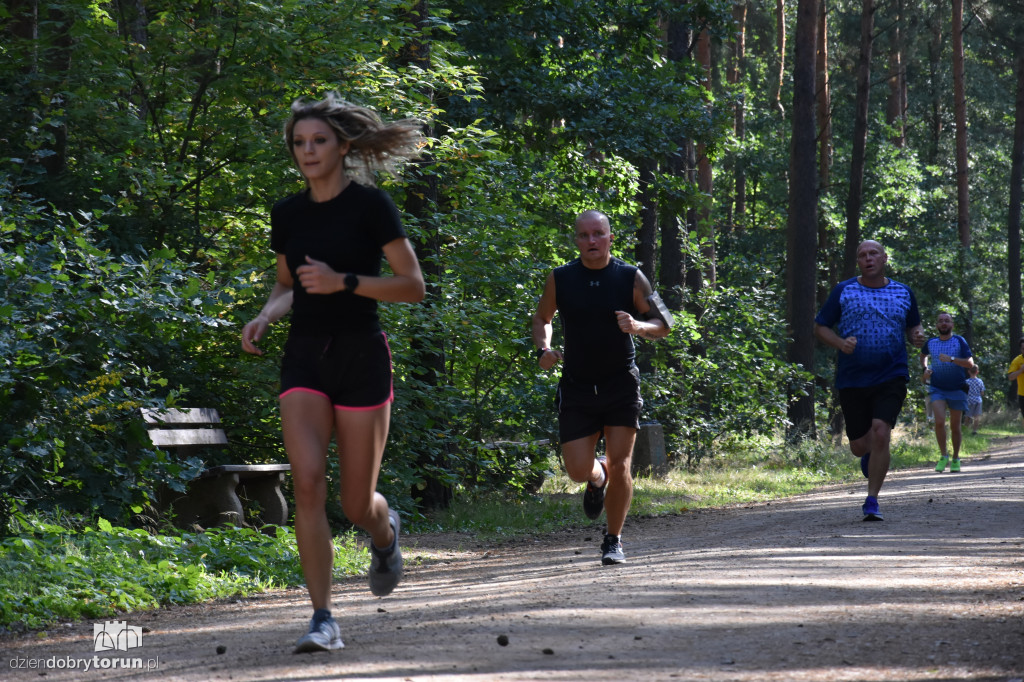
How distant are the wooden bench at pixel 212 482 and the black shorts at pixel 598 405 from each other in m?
2.94

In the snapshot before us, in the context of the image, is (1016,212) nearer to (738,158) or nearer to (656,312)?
(738,158)

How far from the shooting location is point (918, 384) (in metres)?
37.9

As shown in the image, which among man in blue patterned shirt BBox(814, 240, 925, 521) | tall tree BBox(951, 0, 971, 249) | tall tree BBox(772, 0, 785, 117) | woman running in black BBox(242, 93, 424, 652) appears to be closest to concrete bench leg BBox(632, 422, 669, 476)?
man in blue patterned shirt BBox(814, 240, 925, 521)

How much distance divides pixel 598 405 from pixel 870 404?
11.6 ft

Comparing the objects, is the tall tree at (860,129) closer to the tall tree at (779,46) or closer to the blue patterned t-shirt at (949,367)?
the tall tree at (779,46)

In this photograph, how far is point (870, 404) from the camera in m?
10.1

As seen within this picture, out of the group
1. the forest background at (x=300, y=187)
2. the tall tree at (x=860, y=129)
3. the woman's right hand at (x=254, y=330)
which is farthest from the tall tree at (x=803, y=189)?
the woman's right hand at (x=254, y=330)

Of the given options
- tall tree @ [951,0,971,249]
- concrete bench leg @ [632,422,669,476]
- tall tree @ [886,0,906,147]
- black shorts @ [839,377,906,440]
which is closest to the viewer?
black shorts @ [839,377,906,440]

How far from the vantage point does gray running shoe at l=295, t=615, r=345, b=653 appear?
4781 millimetres

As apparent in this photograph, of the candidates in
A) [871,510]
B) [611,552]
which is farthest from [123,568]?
[871,510]

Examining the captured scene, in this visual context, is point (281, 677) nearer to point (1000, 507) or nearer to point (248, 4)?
point (248, 4)

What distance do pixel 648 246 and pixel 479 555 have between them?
36.4 ft

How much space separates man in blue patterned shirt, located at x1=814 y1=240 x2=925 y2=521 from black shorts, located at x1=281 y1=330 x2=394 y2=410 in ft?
19.4

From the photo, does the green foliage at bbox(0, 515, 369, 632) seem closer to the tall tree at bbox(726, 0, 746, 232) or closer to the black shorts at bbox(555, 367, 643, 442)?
the black shorts at bbox(555, 367, 643, 442)
